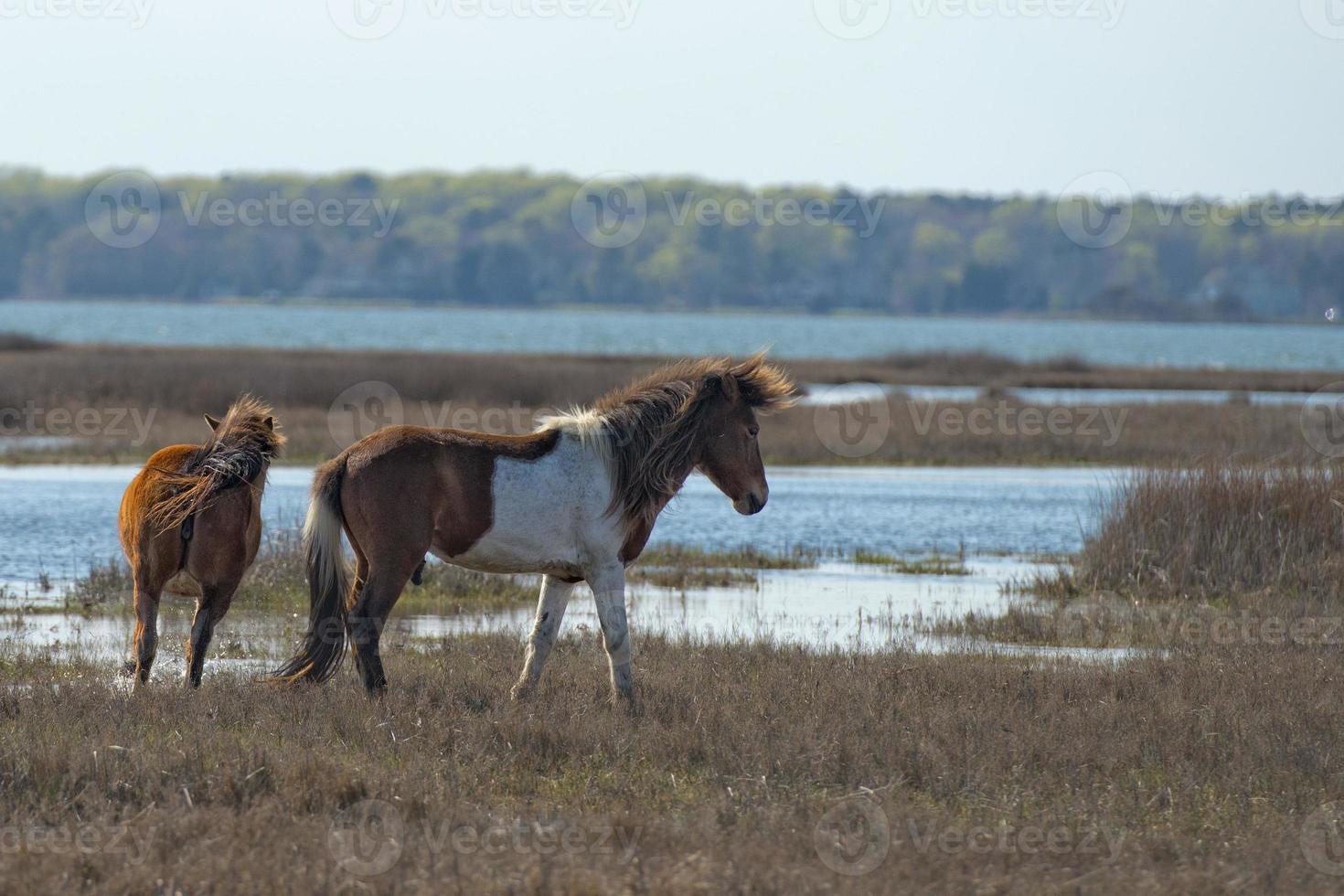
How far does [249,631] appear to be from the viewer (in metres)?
11.3

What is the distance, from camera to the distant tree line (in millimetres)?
165000

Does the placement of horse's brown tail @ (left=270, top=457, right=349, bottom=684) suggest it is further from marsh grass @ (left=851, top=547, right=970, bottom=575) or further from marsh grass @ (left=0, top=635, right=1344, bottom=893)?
marsh grass @ (left=851, top=547, right=970, bottom=575)

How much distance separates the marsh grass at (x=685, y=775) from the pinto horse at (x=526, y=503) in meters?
0.41

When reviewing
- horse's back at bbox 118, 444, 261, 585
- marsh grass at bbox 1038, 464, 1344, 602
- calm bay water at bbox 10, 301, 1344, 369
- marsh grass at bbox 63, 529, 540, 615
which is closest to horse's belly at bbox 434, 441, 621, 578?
horse's back at bbox 118, 444, 261, 585

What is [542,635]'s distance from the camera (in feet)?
28.6

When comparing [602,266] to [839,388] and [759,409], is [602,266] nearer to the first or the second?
[839,388]

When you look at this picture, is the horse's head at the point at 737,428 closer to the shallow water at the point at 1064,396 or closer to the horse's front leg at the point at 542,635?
the horse's front leg at the point at 542,635

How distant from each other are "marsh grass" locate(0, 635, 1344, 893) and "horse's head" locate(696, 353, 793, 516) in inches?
47.5

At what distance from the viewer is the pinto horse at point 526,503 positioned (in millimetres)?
8148

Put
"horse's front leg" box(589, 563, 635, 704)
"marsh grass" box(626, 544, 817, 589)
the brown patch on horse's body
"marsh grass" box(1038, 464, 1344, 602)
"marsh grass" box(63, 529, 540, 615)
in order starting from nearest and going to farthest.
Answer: the brown patch on horse's body
"horse's front leg" box(589, 563, 635, 704)
"marsh grass" box(63, 529, 540, 615)
"marsh grass" box(1038, 464, 1344, 602)
"marsh grass" box(626, 544, 817, 589)

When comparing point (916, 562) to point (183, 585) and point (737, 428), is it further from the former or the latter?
point (183, 585)

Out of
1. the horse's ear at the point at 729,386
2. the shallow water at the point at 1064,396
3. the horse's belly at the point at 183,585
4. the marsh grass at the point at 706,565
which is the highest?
the shallow water at the point at 1064,396

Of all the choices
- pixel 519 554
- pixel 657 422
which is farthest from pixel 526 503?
pixel 657 422

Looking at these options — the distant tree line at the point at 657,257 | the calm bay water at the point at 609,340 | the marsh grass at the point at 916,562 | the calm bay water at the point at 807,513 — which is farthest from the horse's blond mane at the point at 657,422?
the distant tree line at the point at 657,257
